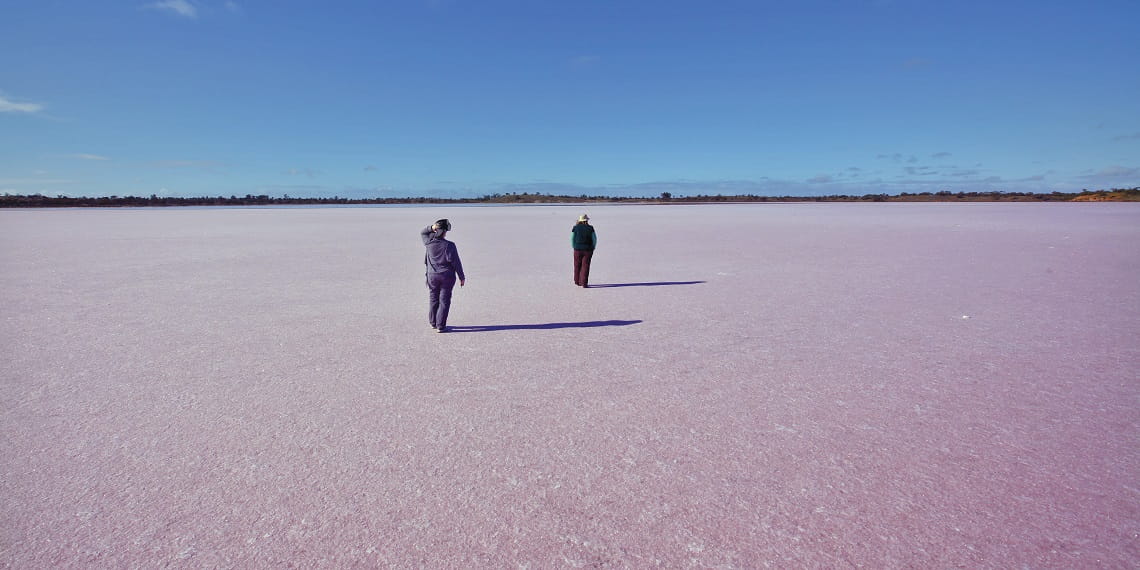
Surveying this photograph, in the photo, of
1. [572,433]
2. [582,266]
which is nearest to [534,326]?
[582,266]

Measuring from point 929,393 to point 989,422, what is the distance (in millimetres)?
655

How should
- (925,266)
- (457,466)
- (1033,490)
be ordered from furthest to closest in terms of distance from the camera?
(925,266), (457,466), (1033,490)

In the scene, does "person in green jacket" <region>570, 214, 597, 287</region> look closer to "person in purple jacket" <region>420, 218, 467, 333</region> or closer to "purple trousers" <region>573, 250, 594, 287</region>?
"purple trousers" <region>573, 250, 594, 287</region>

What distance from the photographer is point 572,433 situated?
4219 millimetres

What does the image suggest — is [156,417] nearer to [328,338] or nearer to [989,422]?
[328,338]

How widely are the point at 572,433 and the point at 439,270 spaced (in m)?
3.84

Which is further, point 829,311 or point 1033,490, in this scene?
point 829,311

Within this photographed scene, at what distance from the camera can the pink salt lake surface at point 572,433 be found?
2.96 metres

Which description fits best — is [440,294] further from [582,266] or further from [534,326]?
[582,266]

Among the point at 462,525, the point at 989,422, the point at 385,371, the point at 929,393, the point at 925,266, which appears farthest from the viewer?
the point at 925,266

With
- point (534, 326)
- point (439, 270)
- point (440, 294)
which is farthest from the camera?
point (534, 326)

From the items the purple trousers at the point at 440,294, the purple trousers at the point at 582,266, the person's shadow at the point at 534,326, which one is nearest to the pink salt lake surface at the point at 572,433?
the person's shadow at the point at 534,326

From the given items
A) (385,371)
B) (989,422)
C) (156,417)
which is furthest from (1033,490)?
(156,417)

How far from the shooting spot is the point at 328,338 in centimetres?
699
